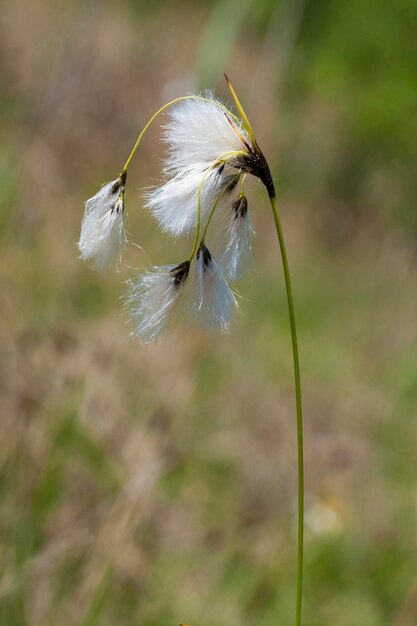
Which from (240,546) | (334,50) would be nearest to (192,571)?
(240,546)

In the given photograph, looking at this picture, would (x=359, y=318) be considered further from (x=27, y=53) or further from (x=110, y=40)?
(x=110, y=40)

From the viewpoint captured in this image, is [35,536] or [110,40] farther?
[110,40]

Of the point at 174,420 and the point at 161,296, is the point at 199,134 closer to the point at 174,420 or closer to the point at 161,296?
the point at 161,296

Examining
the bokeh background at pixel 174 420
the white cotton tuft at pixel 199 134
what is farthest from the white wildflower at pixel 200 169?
the bokeh background at pixel 174 420

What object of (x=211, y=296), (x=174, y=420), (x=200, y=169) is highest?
(x=200, y=169)

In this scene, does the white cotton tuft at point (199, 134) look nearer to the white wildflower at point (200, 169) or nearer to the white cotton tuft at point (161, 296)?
the white wildflower at point (200, 169)

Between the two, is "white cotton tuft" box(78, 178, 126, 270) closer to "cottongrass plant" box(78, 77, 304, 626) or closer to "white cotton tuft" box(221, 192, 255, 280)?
"cottongrass plant" box(78, 77, 304, 626)

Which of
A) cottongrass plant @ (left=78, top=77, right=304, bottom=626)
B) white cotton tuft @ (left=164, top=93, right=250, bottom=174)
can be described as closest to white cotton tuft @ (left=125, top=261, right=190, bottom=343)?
cottongrass plant @ (left=78, top=77, right=304, bottom=626)

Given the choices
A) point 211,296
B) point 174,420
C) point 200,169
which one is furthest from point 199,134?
point 174,420
